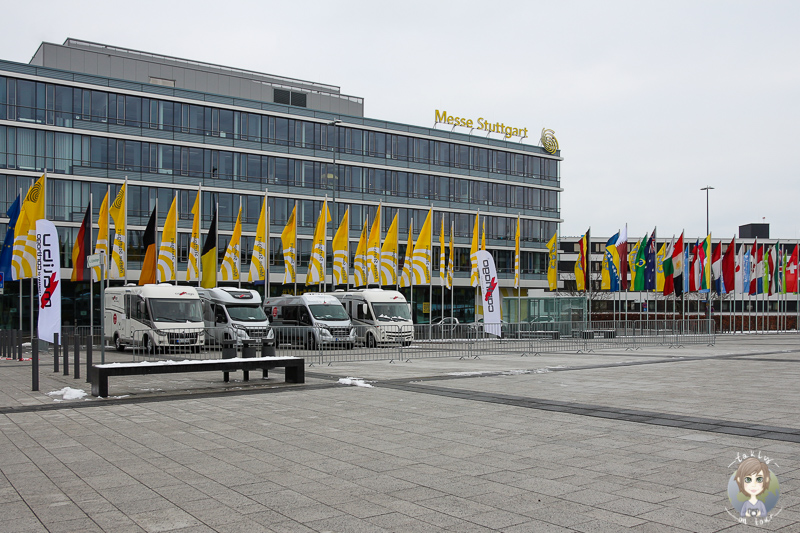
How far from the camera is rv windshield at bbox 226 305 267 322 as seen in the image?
31969 mm

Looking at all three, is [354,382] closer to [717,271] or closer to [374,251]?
[374,251]

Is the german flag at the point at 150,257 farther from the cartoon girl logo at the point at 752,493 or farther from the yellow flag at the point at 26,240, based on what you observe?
the cartoon girl logo at the point at 752,493

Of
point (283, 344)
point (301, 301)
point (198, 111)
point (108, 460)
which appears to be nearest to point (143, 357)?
point (283, 344)

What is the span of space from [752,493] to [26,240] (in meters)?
29.3

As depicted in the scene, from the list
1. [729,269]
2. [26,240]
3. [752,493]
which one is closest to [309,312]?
[26,240]

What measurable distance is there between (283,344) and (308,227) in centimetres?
3852

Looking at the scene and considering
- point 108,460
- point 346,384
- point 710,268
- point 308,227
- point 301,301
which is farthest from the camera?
point 308,227

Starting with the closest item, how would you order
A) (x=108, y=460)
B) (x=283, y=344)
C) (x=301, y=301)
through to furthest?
1. (x=108, y=460)
2. (x=283, y=344)
3. (x=301, y=301)

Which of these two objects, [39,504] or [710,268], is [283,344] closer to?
[39,504]

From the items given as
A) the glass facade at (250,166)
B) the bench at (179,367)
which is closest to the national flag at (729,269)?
the glass facade at (250,166)

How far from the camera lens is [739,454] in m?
7.93

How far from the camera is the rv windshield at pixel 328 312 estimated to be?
113 feet

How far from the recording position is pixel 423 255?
1778 inches

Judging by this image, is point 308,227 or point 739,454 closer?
point 739,454
